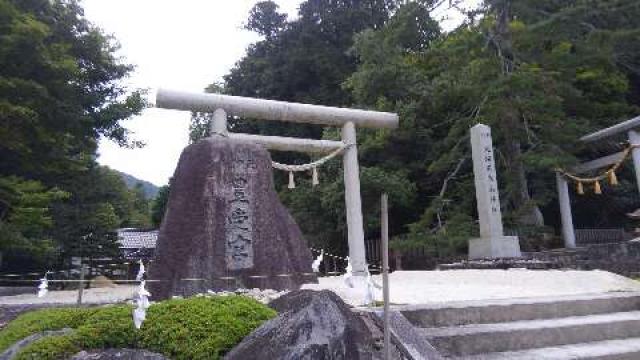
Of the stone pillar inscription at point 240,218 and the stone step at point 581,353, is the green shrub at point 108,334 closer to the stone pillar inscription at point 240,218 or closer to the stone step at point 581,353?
the stone pillar inscription at point 240,218

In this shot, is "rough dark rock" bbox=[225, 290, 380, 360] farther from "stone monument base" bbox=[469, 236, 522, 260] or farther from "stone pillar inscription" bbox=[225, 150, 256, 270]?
"stone monument base" bbox=[469, 236, 522, 260]

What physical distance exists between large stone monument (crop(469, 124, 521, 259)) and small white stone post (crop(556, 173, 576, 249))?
180 inches

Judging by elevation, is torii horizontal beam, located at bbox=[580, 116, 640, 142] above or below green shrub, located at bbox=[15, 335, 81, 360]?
above

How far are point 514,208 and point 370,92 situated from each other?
6338 millimetres

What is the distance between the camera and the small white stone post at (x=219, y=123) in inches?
403

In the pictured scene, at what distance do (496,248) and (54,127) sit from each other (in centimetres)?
1234

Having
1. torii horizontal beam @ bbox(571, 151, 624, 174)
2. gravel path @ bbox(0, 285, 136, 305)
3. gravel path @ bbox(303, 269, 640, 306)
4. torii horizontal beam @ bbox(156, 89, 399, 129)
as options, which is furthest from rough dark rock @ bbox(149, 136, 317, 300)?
torii horizontal beam @ bbox(571, 151, 624, 174)

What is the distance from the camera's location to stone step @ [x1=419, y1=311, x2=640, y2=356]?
181 inches

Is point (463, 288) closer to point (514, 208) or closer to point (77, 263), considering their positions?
point (514, 208)

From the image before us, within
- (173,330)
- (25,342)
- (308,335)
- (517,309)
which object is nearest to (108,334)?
(173,330)

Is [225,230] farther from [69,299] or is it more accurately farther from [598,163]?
[598,163]

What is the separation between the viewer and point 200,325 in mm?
3721

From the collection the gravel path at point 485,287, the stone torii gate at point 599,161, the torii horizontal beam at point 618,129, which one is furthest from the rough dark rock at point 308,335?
the stone torii gate at point 599,161

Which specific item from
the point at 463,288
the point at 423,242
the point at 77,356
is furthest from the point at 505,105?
the point at 77,356
